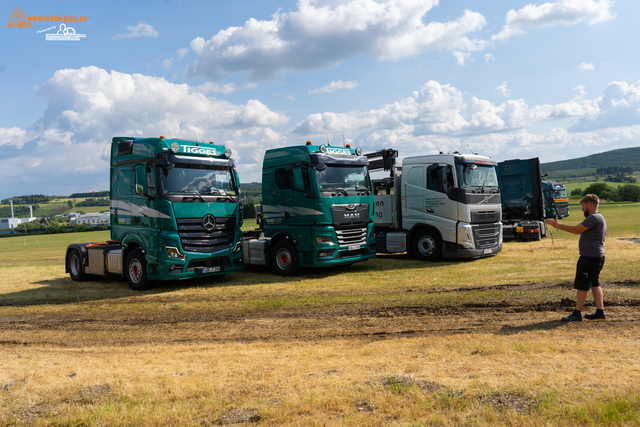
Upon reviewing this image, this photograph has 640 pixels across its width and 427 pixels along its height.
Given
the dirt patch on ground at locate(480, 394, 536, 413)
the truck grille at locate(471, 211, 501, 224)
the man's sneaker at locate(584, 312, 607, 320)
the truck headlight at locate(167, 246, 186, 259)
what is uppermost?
the truck grille at locate(471, 211, 501, 224)

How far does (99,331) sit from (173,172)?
4391 mm

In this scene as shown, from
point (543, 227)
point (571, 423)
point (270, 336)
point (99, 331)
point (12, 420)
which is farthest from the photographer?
point (543, 227)

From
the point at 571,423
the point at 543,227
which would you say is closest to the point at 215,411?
the point at 571,423

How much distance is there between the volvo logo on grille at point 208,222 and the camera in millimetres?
11613

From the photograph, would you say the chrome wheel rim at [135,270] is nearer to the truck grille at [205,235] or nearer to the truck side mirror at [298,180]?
the truck grille at [205,235]

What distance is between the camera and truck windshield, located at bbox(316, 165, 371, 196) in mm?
12702

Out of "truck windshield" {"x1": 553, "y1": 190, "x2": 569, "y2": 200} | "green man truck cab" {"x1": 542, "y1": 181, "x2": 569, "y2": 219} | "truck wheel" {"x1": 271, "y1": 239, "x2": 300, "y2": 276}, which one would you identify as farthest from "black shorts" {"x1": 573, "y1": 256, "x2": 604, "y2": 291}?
"truck windshield" {"x1": 553, "y1": 190, "x2": 569, "y2": 200}

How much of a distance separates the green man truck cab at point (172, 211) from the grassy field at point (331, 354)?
32.7 inches

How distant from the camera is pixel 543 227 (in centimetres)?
2016

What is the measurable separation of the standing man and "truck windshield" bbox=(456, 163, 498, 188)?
7.38m

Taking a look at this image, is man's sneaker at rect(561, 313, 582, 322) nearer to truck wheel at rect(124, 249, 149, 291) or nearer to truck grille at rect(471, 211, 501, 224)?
truck grille at rect(471, 211, 501, 224)

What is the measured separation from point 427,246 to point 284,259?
4.93 metres

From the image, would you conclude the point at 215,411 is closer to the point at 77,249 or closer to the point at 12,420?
the point at 12,420

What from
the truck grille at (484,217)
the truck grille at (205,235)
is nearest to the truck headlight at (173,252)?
the truck grille at (205,235)
